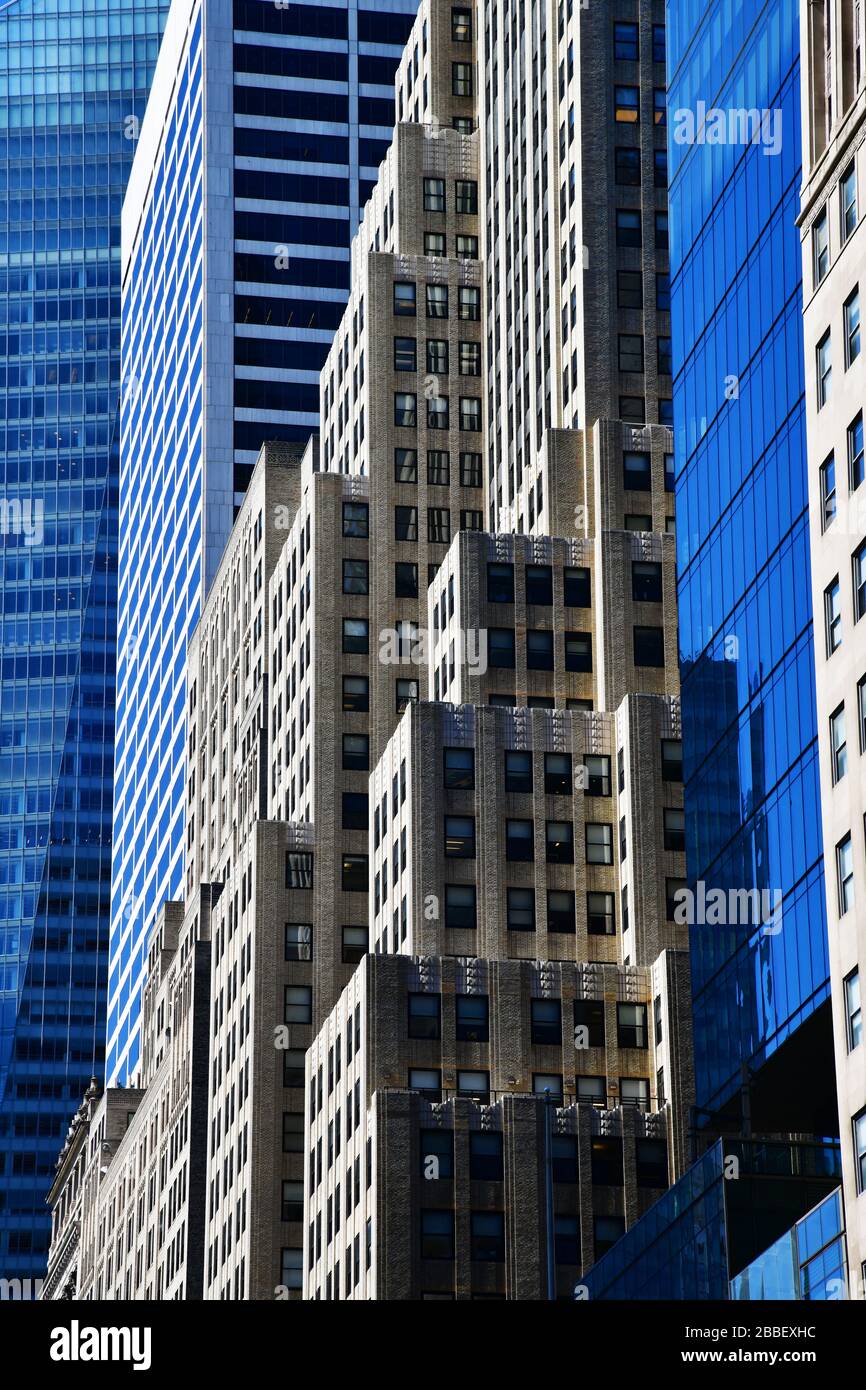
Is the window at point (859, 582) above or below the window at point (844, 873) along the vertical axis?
above

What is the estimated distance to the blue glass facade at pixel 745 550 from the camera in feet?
298

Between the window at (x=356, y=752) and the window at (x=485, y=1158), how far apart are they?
40.3 meters

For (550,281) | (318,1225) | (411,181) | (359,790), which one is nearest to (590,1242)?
(318,1225)

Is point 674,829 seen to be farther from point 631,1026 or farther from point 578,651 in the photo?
point 578,651

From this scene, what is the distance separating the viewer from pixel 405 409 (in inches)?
6747

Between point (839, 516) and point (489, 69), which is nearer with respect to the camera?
point (839, 516)

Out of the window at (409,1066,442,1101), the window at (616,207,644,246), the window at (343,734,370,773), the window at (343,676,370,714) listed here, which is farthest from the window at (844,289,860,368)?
the window at (343,676,370,714)

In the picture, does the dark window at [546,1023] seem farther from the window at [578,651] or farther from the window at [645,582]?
the window at [645,582]

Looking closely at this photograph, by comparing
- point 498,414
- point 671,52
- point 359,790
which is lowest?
point 359,790

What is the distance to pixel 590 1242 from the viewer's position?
402ft

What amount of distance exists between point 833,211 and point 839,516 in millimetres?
10207

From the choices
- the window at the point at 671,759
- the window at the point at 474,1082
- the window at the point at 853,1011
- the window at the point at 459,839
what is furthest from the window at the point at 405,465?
the window at the point at 853,1011

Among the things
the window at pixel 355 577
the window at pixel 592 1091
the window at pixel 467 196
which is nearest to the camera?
the window at pixel 592 1091
